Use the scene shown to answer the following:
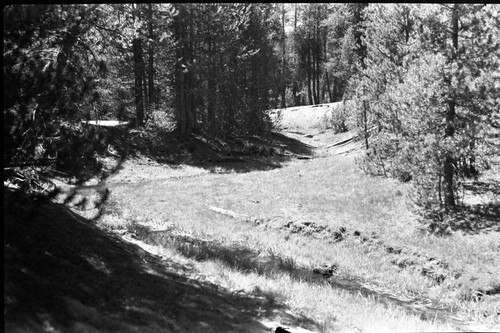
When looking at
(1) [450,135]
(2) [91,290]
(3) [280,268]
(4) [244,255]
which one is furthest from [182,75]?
(2) [91,290]

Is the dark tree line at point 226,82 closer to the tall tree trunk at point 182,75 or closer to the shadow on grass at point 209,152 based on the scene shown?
the tall tree trunk at point 182,75

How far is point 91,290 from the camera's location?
5914 millimetres

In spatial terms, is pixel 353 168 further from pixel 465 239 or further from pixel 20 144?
pixel 20 144

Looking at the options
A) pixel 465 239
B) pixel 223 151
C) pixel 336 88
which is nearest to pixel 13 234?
pixel 465 239

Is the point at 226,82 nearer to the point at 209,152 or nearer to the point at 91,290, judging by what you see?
the point at 209,152

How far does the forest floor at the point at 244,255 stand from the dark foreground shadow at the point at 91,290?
0.08 ft

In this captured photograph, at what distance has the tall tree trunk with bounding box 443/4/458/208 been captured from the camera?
15875mm

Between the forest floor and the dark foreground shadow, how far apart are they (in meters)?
0.02

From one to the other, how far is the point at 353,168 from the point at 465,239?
12607 mm

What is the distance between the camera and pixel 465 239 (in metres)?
14.9

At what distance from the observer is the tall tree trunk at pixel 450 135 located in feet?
52.1

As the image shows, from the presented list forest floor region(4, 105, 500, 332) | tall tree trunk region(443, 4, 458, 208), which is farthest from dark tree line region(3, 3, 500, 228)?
forest floor region(4, 105, 500, 332)

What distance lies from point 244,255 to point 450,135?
28.5 ft

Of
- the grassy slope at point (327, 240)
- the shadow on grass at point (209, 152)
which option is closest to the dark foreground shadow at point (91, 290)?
the grassy slope at point (327, 240)
